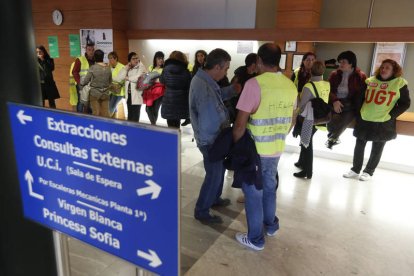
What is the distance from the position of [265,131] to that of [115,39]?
5.18 m

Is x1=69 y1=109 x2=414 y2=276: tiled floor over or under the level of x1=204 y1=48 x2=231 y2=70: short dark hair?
under

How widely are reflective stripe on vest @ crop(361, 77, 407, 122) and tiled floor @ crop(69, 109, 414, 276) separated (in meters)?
0.91

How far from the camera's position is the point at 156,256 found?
0.88m

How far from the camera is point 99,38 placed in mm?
6914

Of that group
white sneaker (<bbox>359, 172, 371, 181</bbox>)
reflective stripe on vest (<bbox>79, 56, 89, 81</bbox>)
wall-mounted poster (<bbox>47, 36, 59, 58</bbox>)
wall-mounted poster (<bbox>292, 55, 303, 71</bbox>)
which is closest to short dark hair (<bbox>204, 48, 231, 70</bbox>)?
white sneaker (<bbox>359, 172, 371, 181</bbox>)

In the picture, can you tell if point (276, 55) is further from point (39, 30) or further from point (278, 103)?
point (39, 30)

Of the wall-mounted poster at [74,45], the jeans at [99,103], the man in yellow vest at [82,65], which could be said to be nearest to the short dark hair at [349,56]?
the jeans at [99,103]

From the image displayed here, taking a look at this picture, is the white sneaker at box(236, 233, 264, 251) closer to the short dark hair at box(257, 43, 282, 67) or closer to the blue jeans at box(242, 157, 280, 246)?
the blue jeans at box(242, 157, 280, 246)

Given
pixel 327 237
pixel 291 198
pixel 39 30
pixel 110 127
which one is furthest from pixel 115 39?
pixel 110 127

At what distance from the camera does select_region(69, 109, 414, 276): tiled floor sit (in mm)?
2607

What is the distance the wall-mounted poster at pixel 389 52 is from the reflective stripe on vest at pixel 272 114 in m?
3.69

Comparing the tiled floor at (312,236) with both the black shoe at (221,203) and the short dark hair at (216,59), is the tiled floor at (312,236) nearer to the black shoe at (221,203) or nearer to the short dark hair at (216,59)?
the black shoe at (221,203)

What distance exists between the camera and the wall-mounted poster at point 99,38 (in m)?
6.76

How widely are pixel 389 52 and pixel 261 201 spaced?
4102mm
